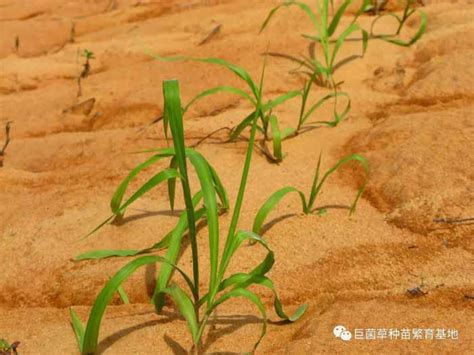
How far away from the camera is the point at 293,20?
111 inches

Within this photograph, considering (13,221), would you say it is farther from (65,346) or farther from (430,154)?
(430,154)

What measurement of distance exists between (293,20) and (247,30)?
22 cm

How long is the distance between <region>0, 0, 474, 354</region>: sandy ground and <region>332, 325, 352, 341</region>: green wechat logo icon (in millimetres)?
13

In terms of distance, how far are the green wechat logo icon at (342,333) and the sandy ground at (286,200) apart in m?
0.01

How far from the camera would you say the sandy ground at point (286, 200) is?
3.96 ft

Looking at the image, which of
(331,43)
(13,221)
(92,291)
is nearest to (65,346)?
(92,291)

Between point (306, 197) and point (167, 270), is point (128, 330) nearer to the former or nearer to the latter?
point (167, 270)

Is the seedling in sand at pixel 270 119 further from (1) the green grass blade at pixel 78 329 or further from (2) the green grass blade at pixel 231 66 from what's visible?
(1) the green grass blade at pixel 78 329

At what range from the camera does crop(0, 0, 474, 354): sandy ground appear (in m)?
1.21

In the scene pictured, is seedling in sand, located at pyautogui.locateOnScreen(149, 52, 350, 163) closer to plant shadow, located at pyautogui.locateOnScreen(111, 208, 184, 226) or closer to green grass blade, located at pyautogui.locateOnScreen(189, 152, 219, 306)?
plant shadow, located at pyautogui.locateOnScreen(111, 208, 184, 226)

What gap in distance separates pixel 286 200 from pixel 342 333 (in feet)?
1.77

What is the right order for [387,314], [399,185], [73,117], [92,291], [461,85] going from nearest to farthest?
[387,314] → [92,291] → [399,185] → [461,85] → [73,117]

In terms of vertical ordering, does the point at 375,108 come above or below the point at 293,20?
below

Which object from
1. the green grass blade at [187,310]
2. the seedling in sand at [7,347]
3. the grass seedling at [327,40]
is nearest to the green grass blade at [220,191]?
the green grass blade at [187,310]
